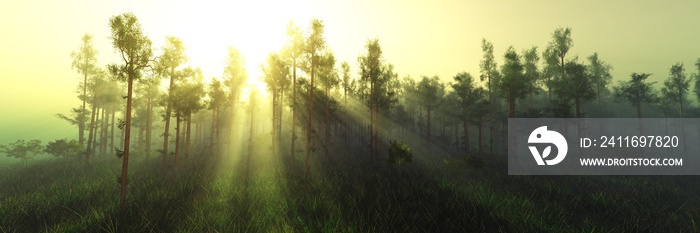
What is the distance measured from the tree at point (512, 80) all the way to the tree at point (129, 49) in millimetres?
26997

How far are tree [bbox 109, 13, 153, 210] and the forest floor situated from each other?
2.74 metres

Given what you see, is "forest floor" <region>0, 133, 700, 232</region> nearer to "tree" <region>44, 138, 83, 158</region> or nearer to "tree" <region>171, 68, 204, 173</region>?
"tree" <region>171, 68, 204, 173</region>

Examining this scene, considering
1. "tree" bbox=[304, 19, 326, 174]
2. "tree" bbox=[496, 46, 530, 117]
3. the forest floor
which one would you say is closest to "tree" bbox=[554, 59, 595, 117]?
"tree" bbox=[496, 46, 530, 117]

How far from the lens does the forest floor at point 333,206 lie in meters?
9.38

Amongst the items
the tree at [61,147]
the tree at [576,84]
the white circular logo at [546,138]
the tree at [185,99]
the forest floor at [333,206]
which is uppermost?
the tree at [576,84]

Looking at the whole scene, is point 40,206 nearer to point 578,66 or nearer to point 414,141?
point 578,66

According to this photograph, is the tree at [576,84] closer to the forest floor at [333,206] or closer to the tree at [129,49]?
the forest floor at [333,206]

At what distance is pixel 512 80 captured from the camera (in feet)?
84.5

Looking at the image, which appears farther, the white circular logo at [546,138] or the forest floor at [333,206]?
the white circular logo at [546,138]

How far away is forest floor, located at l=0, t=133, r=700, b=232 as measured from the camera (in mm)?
9383

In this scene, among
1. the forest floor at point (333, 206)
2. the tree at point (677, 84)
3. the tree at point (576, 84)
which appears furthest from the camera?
the tree at point (677, 84)

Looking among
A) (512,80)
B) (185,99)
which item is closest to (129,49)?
(185,99)

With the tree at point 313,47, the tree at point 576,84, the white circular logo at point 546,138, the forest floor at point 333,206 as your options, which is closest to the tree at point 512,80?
the tree at point 576,84

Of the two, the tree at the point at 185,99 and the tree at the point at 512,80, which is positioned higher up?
the tree at the point at 512,80
